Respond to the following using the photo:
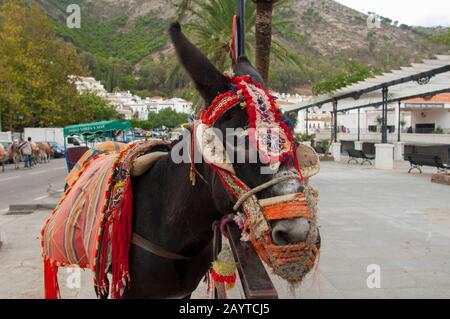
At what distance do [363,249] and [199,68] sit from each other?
5.11 meters

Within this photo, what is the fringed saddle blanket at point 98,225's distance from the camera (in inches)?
95.1

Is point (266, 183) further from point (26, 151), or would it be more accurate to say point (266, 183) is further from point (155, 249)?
point (26, 151)

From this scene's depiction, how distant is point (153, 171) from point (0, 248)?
5.49 m

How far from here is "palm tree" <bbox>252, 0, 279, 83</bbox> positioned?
24.9 ft

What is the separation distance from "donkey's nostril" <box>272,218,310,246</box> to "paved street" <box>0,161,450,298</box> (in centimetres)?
41

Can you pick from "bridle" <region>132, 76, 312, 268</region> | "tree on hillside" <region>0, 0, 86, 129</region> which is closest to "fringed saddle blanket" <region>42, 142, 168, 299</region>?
"bridle" <region>132, 76, 312, 268</region>

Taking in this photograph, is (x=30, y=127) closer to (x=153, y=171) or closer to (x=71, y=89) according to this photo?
(x=71, y=89)

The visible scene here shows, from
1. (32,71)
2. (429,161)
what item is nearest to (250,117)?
(429,161)

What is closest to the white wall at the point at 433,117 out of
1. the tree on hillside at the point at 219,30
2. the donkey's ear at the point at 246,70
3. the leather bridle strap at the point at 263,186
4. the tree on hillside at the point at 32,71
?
the tree on hillside at the point at 219,30

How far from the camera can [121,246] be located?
7.83 ft

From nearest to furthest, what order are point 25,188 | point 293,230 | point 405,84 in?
point 293,230 → point 25,188 → point 405,84

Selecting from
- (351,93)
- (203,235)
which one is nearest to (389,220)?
(203,235)

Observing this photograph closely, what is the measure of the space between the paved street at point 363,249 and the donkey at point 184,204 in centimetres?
59

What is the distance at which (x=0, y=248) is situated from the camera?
668 cm
